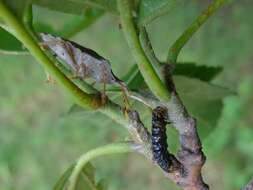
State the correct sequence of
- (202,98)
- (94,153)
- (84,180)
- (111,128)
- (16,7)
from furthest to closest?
(111,128) < (202,98) < (84,180) < (94,153) < (16,7)

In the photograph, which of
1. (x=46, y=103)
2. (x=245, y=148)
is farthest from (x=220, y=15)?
(x=46, y=103)

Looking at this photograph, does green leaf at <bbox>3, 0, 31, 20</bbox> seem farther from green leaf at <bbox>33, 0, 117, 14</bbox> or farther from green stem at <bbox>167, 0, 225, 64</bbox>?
green stem at <bbox>167, 0, 225, 64</bbox>

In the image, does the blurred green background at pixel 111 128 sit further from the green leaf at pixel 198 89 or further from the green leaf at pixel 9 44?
the green leaf at pixel 9 44

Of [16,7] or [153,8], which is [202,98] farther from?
[16,7]

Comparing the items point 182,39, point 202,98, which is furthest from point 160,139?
point 202,98

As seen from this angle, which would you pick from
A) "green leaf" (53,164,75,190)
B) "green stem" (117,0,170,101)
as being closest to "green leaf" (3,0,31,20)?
"green stem" (117,0,170,101)

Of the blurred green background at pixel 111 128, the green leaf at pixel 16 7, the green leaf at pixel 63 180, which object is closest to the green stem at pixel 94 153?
the green leaf at pixel 63 180
